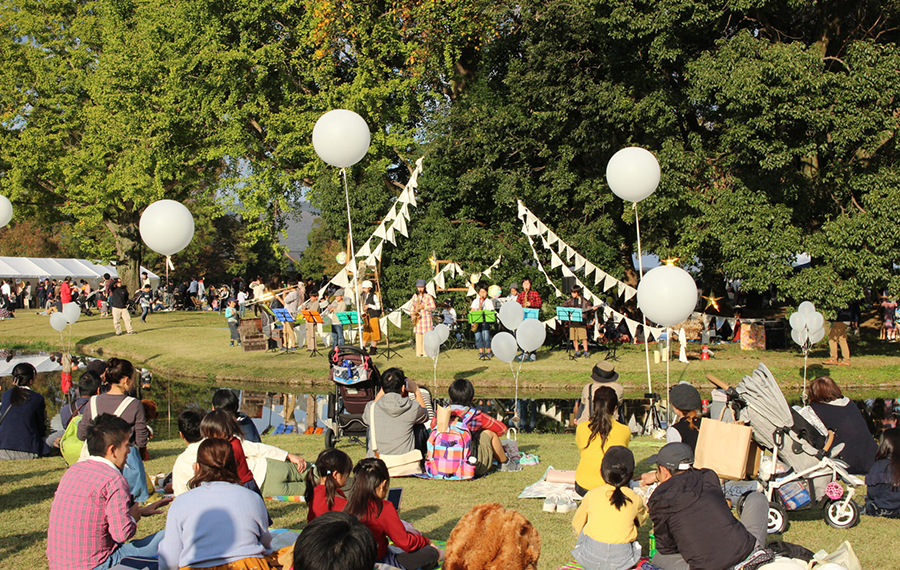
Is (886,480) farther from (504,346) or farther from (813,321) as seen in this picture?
(813,321)

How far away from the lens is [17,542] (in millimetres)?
5988

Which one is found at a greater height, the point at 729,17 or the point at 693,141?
the point at 729,17

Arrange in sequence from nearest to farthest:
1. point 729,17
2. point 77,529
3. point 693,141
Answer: point 77,529 < point 729,17 < point 693,141

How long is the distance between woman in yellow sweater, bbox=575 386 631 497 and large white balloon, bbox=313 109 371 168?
695 centimetres

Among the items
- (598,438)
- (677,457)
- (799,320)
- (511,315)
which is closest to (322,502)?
(677,457)

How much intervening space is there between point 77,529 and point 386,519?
6.14 ft

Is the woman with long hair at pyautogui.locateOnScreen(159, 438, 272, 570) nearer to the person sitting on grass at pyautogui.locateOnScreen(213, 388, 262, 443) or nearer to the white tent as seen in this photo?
the person sitting on grass at pyautogui.locateOnScreen(213, 388, 262, 443)

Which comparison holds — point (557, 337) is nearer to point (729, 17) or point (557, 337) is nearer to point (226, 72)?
point (729, 17)

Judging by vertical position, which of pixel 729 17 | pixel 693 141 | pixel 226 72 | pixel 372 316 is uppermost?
pixel 226 72

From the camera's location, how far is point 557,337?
21078 mm

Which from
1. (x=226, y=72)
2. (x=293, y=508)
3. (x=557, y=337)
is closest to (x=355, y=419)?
(x=293, y=508)

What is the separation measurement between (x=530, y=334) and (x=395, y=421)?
5283 millimetres

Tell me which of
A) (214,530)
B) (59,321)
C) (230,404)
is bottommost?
(214,530)

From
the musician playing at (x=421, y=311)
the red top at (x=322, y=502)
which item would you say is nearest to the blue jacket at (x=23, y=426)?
the red top at (x=322, y=502)
